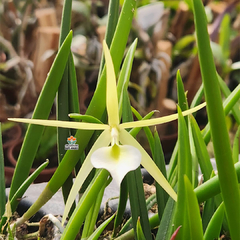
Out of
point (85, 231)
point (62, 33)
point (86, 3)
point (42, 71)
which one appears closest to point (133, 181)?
point (85, 231)

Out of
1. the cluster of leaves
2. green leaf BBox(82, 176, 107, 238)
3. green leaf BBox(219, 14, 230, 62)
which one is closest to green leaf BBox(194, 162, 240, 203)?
the cluster of leaves

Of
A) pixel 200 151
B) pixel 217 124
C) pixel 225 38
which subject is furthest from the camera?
pixel 225 38

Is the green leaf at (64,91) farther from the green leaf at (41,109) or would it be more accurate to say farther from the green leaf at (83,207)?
the green leaf at (83,207)

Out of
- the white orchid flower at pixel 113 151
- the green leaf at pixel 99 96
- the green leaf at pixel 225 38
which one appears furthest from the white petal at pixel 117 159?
the green leaf at pixel 225 38

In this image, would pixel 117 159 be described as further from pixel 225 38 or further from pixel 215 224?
pixel 225 38

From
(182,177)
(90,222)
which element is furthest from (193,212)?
(90,222)

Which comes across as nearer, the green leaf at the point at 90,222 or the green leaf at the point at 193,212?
the green leaf at the point at 193,212
